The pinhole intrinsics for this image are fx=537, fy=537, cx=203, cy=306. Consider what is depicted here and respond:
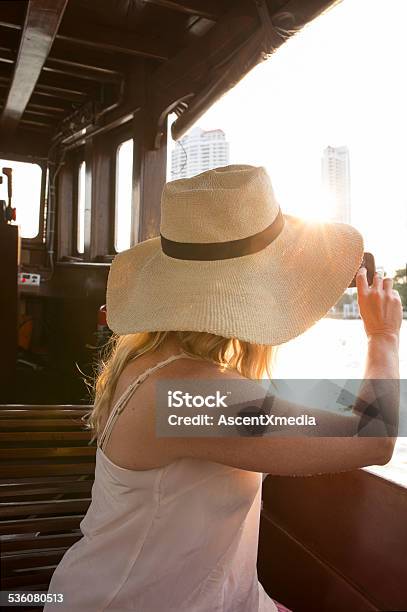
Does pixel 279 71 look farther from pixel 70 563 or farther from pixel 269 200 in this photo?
pixel 70 563

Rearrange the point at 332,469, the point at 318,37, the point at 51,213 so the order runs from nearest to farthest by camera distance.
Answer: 1. the point at 332,469
2. the point at 318,37
3. the point at 51,213

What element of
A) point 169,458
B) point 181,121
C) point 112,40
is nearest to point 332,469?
point 169,458

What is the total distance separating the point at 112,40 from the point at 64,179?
9.68 ft

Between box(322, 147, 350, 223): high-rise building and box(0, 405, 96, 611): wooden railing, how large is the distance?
119 centimetres

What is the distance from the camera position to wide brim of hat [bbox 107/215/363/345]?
876 millimetres

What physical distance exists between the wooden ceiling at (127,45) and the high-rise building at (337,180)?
1.34 metres

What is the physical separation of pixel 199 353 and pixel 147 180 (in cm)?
417

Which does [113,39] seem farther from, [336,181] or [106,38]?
[336,181]

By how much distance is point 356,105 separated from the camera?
70.7 inches

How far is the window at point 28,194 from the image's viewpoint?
708 cm

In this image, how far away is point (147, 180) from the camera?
488cm

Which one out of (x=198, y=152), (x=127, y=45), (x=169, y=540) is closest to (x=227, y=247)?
(x=169, y=540)

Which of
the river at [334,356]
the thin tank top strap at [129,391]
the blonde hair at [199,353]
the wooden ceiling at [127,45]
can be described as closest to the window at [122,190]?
the wooden ceiling at [127,45]

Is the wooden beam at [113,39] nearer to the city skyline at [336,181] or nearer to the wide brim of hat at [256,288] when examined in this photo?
the city skyline at [336,181]
